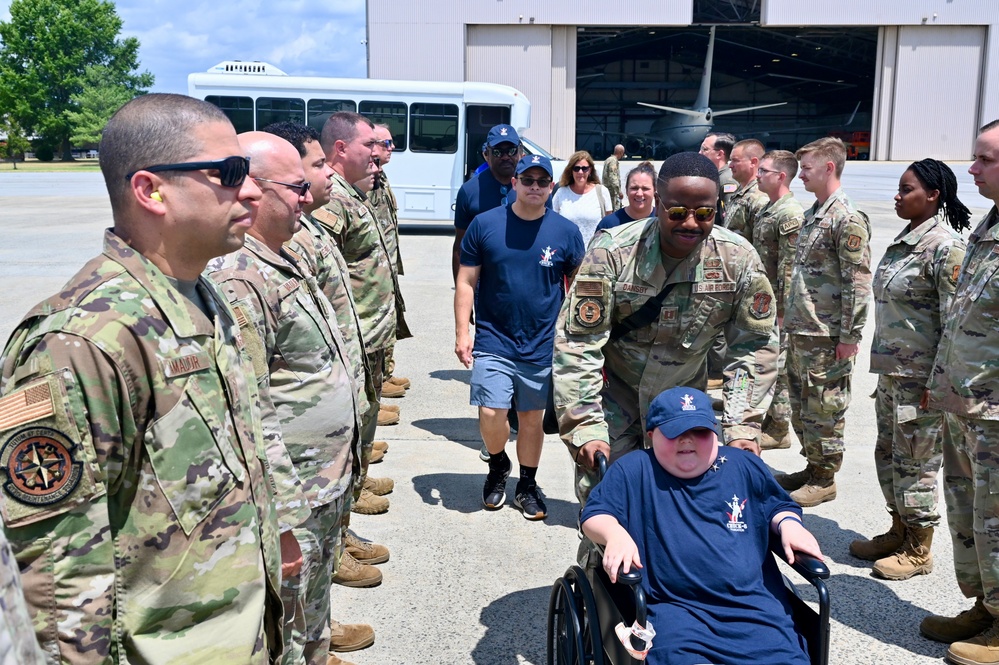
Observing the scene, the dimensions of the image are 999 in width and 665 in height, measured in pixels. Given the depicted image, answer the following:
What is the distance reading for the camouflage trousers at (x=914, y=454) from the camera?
4539mm

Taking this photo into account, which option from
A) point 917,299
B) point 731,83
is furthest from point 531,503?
point 731,83

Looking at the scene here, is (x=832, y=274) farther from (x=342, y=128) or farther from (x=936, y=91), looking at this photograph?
(x=936, y=91)

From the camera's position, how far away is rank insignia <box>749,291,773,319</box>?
3609 mm

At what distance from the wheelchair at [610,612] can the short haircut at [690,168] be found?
3.58ft

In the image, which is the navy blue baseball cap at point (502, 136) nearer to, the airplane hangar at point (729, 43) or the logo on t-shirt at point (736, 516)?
the logo on t-shirt at point (736, 516)

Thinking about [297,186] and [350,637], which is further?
[350,637]

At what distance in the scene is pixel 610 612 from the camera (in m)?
2.75

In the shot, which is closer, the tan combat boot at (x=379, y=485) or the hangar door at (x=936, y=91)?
the tan combat boot at (x=379, y=485)

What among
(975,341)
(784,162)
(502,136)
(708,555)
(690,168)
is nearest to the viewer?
(708,555)

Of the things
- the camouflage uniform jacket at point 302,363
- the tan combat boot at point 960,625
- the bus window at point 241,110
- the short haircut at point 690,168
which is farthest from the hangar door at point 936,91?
the camouflage uniform jacket at point 302,363

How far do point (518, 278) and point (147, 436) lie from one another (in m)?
3.72

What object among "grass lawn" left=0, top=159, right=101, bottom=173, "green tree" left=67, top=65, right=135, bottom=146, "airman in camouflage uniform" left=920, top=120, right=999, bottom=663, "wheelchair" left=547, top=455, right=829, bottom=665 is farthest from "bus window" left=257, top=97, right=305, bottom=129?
"green tree" left=67, top=65, right=135, bottom=146

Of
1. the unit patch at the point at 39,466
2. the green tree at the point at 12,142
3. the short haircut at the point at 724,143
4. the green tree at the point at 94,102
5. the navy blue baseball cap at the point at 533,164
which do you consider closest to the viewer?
the unit patch at the point at 39,466

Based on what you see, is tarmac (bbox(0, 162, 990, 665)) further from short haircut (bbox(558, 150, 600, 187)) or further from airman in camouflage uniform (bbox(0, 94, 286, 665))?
short haircut (bbox(558, 150, 600, 187))
